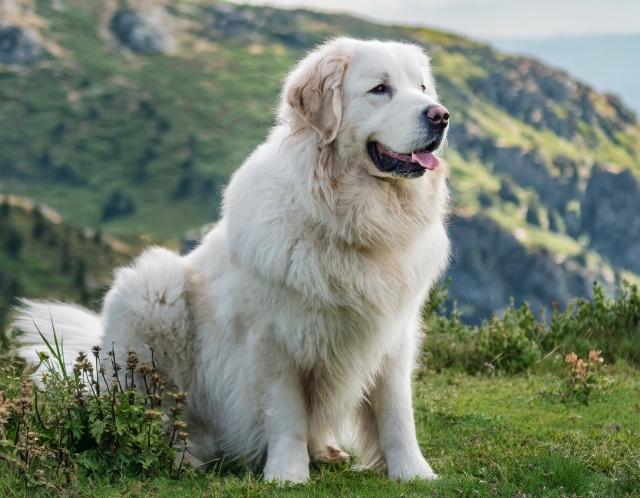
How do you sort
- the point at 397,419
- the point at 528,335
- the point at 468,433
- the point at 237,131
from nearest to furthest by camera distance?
1. the point at 397,419
2. the point at 468,433
3. the point at 528,335
4. the point at 237,131

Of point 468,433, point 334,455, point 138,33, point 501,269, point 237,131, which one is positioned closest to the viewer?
point 334,455

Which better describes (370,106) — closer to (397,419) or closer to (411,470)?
(397,419)

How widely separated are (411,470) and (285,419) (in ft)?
2.33

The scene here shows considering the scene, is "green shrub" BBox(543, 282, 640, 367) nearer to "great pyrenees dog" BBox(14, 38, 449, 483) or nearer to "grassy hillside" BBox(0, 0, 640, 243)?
"great pyrenees dog" BBox(14, 38, 449, 483)

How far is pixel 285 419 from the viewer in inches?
154

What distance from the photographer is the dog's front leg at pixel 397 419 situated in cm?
391

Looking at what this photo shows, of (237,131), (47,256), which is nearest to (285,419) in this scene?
(47,256)

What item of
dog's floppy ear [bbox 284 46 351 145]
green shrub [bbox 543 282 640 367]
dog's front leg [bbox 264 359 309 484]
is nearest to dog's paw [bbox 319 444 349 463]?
dog's front leg [bbox 264 359 309 484]

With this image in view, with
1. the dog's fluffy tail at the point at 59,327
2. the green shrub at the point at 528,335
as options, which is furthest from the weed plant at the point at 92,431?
the green shrub at the point at 528,335

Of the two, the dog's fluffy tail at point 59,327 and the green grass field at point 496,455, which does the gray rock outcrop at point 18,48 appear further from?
the green grass field at point 496,455

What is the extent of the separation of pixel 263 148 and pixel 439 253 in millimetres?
1155

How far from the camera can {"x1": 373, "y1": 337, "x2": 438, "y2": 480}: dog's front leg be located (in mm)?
3910

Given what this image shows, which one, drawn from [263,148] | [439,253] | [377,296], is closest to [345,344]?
[377,296]

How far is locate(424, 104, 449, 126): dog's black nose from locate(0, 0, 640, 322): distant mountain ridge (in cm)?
8099
